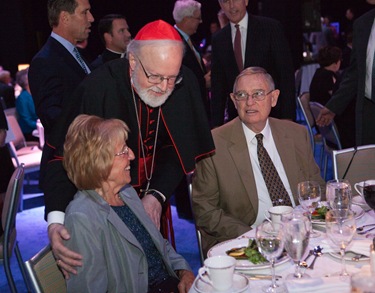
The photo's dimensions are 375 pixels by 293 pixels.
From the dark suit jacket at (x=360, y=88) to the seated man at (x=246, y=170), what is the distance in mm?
1358

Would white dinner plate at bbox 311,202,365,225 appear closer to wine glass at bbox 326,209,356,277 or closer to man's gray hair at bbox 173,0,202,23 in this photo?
wine glass at bbox 326,209,356,277

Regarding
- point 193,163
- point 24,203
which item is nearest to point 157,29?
point 193,163

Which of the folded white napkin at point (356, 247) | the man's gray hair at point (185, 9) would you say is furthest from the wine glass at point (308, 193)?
the man's gray hair at point (185, 9)

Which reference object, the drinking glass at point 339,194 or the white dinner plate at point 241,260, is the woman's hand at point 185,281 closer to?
the white dinner plate at point 241,260

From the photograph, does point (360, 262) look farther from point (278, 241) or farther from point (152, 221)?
point (152, 221)

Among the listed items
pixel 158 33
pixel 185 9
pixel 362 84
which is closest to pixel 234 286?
pixel 158 33

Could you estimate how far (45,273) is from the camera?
7.06ft

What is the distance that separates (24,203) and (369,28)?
4.08 m

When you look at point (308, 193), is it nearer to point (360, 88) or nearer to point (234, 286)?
point (234, 286)

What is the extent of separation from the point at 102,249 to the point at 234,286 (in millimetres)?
581

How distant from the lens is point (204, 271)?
1.97 meters

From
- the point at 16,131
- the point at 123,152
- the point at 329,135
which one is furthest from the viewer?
the point at 16,131

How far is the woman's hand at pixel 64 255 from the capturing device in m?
2.15

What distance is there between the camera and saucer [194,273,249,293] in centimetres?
186
